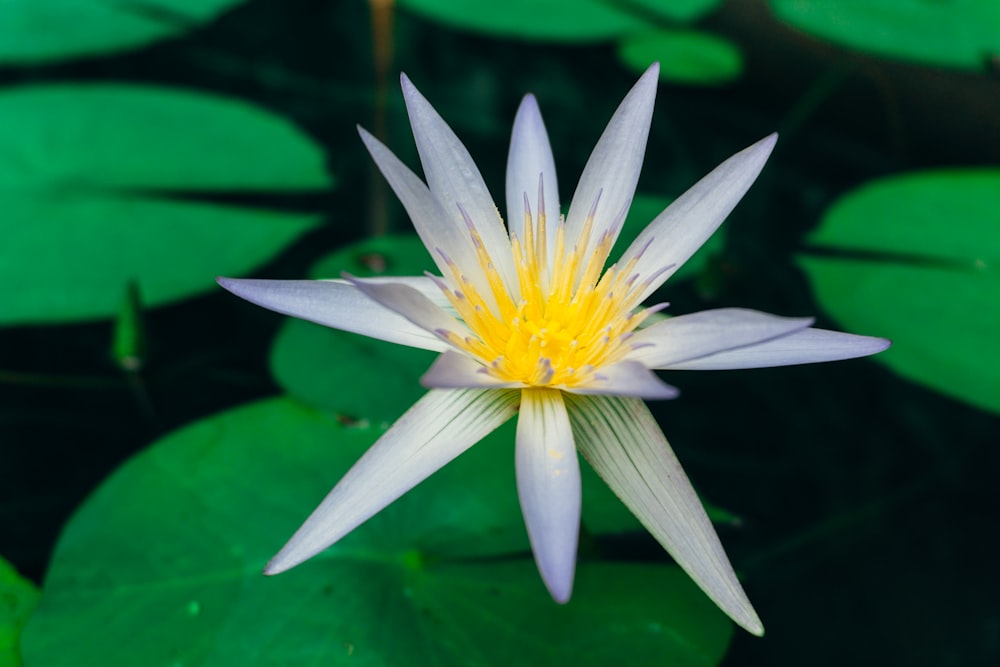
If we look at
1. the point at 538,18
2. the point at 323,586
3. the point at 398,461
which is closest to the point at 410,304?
the point at 398,461

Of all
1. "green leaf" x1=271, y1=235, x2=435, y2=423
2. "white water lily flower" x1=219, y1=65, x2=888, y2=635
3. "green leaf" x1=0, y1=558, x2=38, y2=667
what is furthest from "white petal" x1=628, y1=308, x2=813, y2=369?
"green leaf" x1=0, y1=558, x2=38, y2=667

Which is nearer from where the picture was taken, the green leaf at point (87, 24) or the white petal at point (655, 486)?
the white petal at point (655, 486)

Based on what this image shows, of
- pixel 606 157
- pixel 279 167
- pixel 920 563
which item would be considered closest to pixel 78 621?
pixel 606 157

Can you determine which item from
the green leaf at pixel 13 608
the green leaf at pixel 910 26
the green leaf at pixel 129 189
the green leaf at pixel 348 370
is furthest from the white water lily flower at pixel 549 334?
the green leaf at pixel 910 26

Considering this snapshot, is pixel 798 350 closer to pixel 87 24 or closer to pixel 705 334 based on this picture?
pixel 705 334

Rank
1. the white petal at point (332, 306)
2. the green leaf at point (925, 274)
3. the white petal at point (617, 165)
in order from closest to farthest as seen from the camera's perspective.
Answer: the white petal at point (332, 306) → the white petal at point (617, 165) → the green leaf at point (925, 274)

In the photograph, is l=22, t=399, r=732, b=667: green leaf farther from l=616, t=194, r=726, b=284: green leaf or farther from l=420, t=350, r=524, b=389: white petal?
l=616, t=194, r=726, b=284: green leaf

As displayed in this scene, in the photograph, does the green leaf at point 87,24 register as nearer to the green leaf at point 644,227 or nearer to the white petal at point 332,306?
the green leaf at point 644,227
